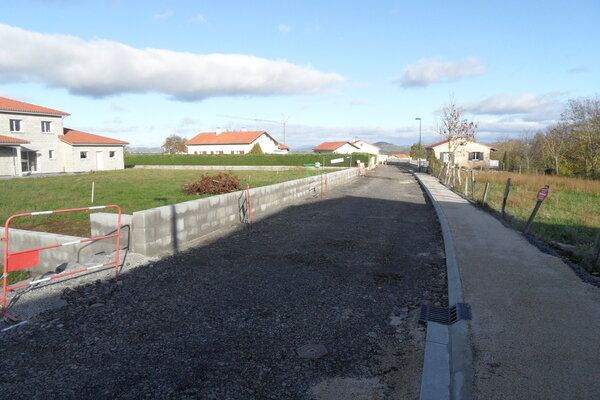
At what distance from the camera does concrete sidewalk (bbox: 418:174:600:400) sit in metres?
3.29

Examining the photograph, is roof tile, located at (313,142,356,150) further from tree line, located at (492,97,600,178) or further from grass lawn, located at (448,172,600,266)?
grass lawn, located at (448,172,600,266)

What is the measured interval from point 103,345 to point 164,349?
664 mm

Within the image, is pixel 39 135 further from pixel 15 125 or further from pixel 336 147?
pixel 336 147

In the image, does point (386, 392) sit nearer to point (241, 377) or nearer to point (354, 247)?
point (241, 377)

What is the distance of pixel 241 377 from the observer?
142 inches

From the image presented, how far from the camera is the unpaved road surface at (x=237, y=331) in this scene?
3.50 metres

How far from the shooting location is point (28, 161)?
3472 cm

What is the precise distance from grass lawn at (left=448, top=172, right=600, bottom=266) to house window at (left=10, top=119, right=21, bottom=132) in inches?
1418

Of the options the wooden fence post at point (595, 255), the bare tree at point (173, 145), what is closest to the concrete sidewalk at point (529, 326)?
the wooden fence post at point (595, 255)

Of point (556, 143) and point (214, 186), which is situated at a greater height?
point (556, 143)

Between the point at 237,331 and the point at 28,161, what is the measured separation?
3785 cm

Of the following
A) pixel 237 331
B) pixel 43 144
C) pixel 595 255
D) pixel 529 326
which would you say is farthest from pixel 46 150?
pixel 529 326

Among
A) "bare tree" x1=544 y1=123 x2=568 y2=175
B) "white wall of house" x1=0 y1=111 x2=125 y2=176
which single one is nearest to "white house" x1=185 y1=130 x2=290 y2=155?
"white wall of house" x1=0 y1=111 x2=125 y2=176

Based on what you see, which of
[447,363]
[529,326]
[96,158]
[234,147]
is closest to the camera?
[447,363]
